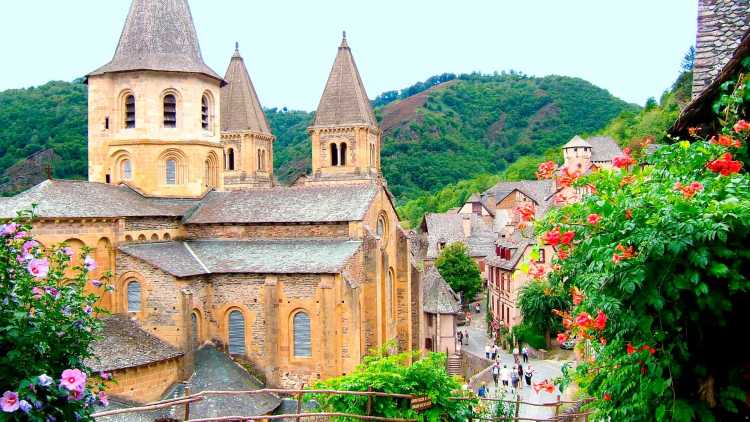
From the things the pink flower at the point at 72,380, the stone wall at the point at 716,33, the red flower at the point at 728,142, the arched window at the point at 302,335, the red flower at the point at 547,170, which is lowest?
the arched window at the point at 302,335

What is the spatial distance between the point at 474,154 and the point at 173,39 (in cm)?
10312

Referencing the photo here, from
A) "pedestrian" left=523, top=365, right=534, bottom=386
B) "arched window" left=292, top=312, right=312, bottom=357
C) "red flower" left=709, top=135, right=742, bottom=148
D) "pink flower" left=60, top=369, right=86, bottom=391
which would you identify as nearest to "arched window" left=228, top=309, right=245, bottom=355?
"arched window" left=292, top=312, right=312, bottom=357

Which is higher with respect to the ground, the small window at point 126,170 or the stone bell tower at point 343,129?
the stone bell tower at point 343,129

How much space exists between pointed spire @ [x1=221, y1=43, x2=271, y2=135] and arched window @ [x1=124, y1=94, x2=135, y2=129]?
1624 centimetres

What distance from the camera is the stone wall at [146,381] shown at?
22328mm

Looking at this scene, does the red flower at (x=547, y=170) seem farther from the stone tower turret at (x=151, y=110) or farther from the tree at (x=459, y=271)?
the tree at (x=459, y=271)

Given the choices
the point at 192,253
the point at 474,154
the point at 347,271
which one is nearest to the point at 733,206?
the point at 347,271

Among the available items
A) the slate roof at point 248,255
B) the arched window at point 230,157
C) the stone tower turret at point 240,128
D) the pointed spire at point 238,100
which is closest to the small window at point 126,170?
the slate roof at point 248,255

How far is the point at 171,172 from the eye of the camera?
105 ft

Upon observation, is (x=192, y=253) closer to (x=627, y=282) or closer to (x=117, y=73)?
(x=117, y=73)

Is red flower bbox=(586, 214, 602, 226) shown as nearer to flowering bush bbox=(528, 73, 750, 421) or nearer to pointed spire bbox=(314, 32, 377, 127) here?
flowering bush bbox=(528, 73, 750, 421)

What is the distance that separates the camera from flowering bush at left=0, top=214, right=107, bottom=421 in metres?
5.97

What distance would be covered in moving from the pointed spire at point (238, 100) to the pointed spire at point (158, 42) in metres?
14.2

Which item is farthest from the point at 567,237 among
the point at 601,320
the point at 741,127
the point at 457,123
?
the point at 457,123
